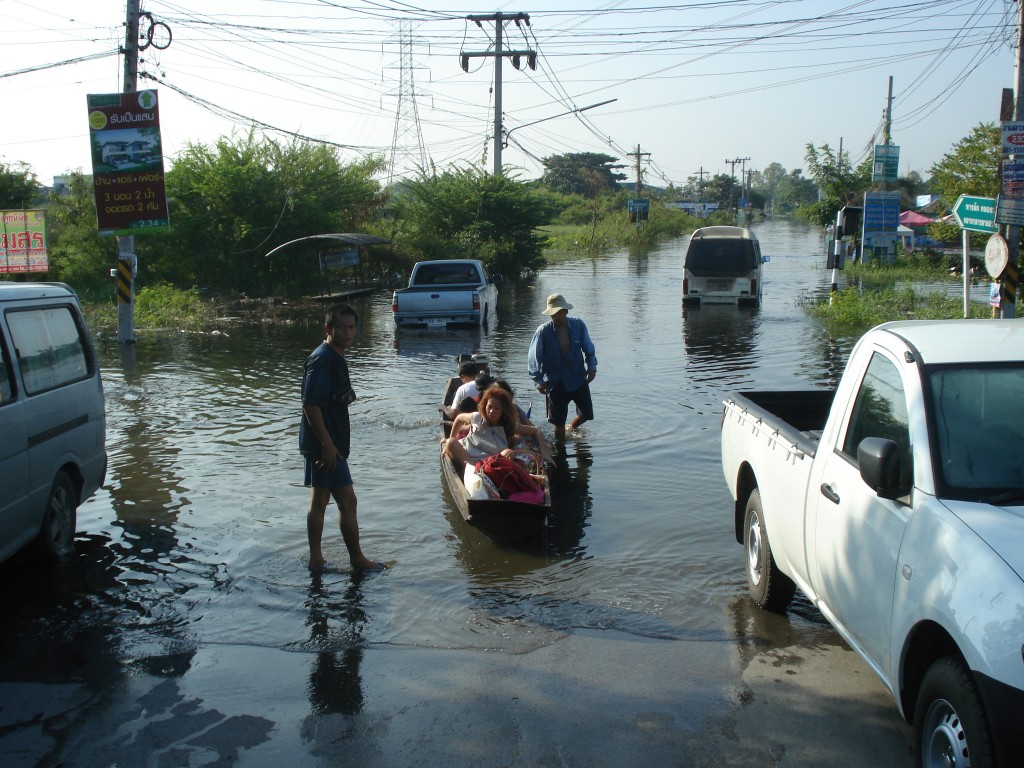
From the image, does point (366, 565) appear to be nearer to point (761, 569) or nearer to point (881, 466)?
point (761, 569)

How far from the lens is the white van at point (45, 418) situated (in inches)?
246

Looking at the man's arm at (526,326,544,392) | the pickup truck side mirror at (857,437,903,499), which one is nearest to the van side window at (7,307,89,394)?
the man's arm at (526,326,544,392)

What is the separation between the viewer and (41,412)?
6652 mm

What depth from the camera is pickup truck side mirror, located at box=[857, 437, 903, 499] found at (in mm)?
3855

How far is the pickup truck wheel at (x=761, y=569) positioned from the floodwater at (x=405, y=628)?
12 centimetres

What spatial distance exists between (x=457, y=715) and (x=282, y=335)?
59.3ft

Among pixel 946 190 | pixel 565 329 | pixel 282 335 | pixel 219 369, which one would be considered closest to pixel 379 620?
pixel 565 329

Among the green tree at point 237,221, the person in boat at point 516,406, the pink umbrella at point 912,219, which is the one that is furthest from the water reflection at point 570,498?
the pink umbrella at point 912,219

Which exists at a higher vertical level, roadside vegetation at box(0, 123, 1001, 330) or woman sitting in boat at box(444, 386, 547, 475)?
roadside vegetation at box(0, 123, 1001, 330)

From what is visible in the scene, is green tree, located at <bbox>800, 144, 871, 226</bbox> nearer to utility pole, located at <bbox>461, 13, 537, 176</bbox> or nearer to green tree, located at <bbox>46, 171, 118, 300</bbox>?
utility pole, located at <bbox>461, 13, 537, 176</bbox>

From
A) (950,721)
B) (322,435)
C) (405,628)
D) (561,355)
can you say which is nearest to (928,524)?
(950,721)

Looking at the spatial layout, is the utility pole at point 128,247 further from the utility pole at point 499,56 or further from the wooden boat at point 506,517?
the utility pole at point 499,56

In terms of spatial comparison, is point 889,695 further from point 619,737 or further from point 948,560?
point 948,560

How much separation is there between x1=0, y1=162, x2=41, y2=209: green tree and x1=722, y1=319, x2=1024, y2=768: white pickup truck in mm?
37787
